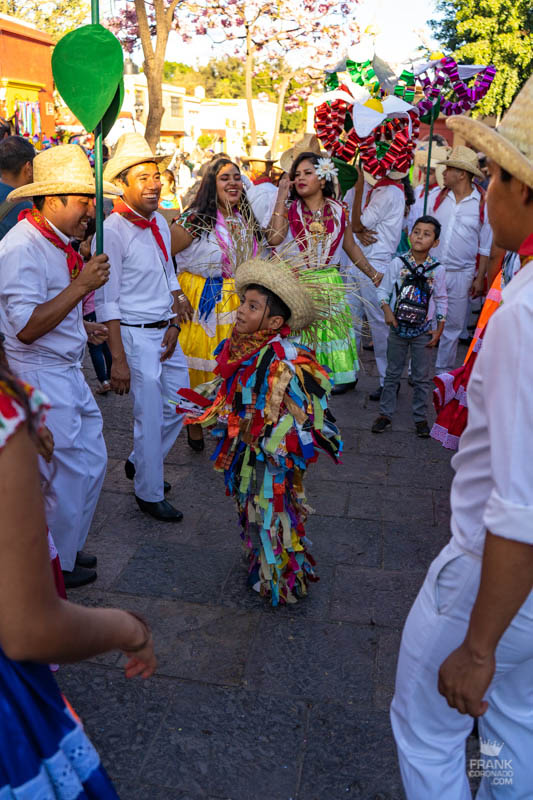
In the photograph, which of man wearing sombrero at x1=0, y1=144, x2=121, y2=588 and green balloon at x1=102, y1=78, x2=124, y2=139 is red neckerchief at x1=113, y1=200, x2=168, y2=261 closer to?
man wearing sombrero at x1=0, y1=144, x2=121, y2=588

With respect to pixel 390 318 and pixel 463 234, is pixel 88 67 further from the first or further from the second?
pixel 463 234

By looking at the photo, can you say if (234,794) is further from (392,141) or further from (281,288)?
(392,141)

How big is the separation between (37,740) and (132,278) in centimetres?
324

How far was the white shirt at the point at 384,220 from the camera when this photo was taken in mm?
6848

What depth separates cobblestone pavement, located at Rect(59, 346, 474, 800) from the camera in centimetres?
251

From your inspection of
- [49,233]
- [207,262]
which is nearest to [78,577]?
[49,233]

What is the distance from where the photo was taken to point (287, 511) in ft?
10.9

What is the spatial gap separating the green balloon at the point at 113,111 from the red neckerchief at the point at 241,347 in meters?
1.02

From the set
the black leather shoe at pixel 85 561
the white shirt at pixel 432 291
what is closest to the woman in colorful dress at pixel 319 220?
the white shirt at pixel 432 291

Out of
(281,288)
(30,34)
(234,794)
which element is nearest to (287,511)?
(281,288)

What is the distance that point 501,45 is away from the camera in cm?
2203

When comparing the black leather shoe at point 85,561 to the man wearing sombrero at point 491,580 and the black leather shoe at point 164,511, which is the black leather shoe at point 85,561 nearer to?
the black leather shoe at point 164,511

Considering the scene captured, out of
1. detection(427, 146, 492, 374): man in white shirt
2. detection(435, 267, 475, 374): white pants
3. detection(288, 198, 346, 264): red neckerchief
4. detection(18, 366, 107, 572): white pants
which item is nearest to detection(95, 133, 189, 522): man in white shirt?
detection(18, 366, 107, 572): white pants

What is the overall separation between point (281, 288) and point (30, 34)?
22.7 metres
